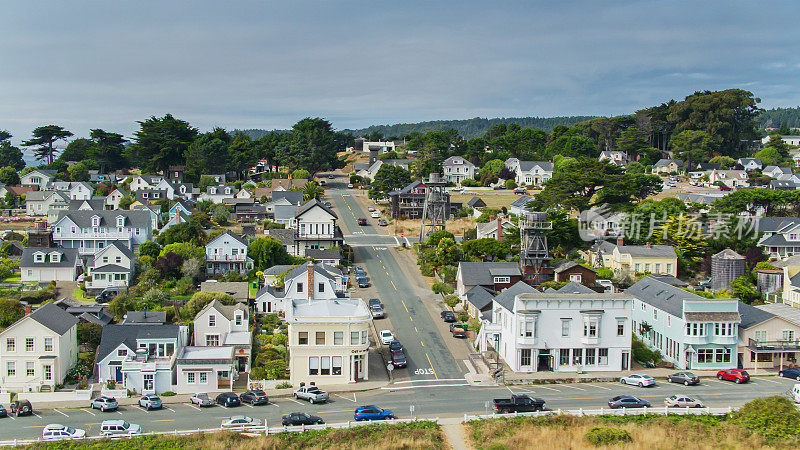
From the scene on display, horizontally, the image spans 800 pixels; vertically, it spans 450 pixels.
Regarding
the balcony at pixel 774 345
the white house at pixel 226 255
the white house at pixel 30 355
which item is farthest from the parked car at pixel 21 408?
the balcony at pixel 774 345

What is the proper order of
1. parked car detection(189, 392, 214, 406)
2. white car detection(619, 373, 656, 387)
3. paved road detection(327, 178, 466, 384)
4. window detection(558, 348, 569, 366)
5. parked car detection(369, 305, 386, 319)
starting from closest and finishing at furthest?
parked car detection(189, 392, 214, 406) < white car detection(619, 373, 656, 387) < window detection(558, 348, 569, 366) < paved road detection(327, 178, 466, 384) < parked car detection(369, 305, 386, 319)

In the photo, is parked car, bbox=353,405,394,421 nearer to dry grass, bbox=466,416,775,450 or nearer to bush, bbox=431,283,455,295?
dry grass, bbox=466,416,775,450

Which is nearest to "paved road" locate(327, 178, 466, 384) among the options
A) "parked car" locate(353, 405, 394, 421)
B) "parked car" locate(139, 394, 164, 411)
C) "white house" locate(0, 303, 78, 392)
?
"parked car" locate(353, 405, 394, 421)

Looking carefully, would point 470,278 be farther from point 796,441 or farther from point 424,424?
point 796,441

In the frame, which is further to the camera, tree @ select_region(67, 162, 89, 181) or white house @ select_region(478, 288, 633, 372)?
tree @ select_region(67, 162, 89, 181)

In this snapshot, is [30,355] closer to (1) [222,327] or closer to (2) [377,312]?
(1) [222,327]

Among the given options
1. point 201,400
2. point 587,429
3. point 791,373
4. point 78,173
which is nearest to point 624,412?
point 587,429

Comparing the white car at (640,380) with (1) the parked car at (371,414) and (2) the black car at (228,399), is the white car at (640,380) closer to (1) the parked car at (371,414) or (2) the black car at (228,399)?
(1) the parked car at (371,414)
